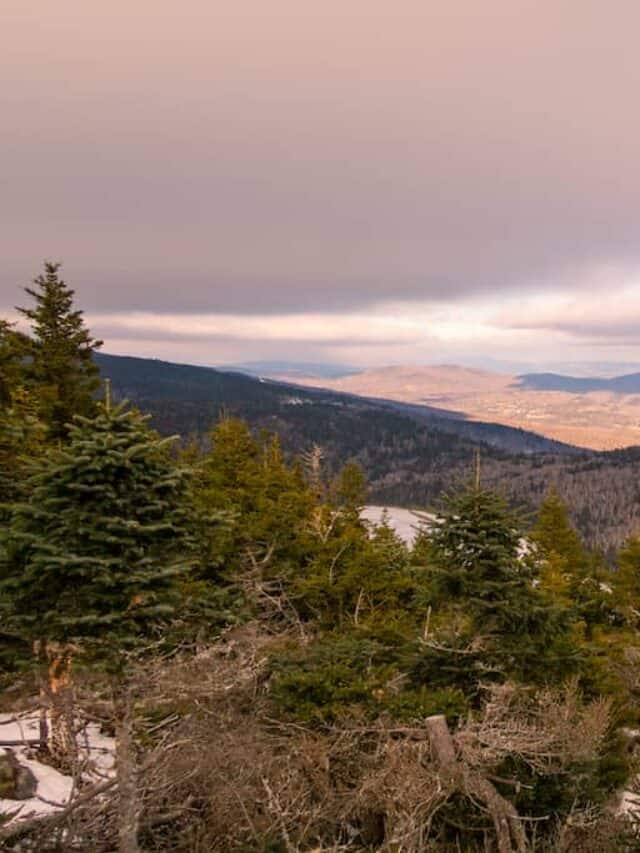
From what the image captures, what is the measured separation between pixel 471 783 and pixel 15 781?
9986 millimetres

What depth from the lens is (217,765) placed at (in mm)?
11484

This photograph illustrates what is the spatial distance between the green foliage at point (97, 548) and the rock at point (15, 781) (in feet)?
20.7

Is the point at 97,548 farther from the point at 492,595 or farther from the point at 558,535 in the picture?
the point at 558,535

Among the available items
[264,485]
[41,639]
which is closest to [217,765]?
[41,639]

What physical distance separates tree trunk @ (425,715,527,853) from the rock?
29.1 feet

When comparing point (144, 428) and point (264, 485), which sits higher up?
point (144, 428)

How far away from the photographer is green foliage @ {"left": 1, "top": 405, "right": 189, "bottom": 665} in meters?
8.92

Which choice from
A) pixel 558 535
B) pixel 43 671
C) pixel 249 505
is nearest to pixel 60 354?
pixel 249 505

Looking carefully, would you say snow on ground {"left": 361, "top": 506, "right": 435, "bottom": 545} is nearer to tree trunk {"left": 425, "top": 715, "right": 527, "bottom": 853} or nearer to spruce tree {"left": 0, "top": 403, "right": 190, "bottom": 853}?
tree trunk {"left": 425, "top": 715, "right": 527, "bottom": 853}

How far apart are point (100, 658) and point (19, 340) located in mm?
22055

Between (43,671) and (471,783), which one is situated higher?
(43,671)

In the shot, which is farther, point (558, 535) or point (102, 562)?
point (558, 535)

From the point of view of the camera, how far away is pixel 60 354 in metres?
27.8

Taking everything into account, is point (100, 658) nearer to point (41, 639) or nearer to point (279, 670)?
point (41, 639)
